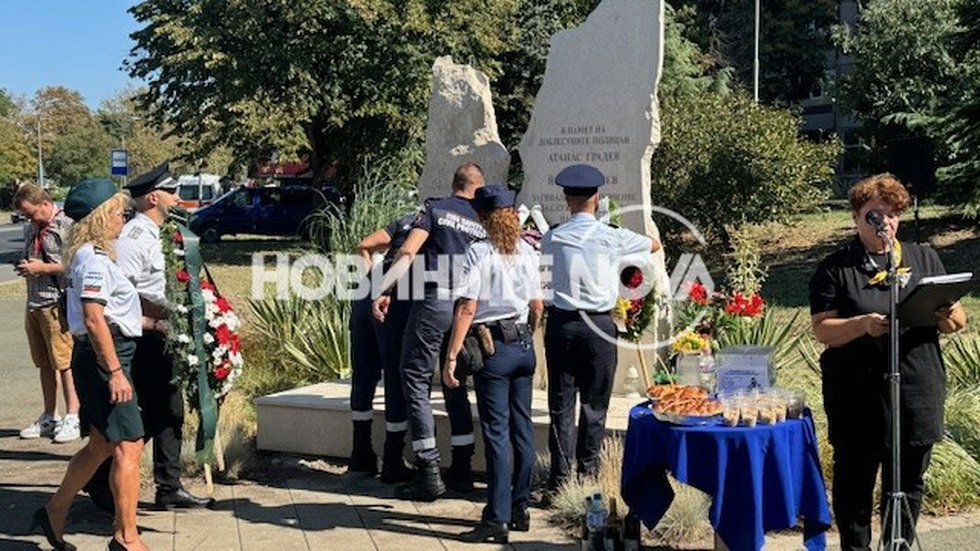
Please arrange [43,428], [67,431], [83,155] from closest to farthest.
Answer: [67,431] < [43,428] < [83,155]

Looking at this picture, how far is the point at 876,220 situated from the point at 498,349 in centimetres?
216

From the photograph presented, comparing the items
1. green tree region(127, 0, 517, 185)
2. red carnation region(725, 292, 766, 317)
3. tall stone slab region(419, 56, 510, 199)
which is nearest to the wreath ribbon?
red carnation region(725, 292, 766, 317)

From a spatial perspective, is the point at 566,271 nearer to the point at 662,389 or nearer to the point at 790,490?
the point at 662,389

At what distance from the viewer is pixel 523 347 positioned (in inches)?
233

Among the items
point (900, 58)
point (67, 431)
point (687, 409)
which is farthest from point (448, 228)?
point (900, 58)

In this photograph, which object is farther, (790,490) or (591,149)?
(591,149)

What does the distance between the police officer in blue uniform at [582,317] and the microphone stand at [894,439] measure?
1.74 metres

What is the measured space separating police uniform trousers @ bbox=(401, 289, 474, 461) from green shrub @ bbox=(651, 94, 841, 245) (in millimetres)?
14708

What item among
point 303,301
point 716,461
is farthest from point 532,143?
point 716,461

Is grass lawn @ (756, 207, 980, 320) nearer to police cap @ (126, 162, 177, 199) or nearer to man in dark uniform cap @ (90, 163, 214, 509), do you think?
man in dark uniform cap @ (90, 163, 214, 509)

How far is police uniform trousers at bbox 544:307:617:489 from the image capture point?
5934 millimetres

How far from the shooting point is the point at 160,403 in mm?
6344

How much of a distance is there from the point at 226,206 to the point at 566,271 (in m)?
29.2

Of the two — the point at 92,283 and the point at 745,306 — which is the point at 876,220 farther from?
the point at 92,283
